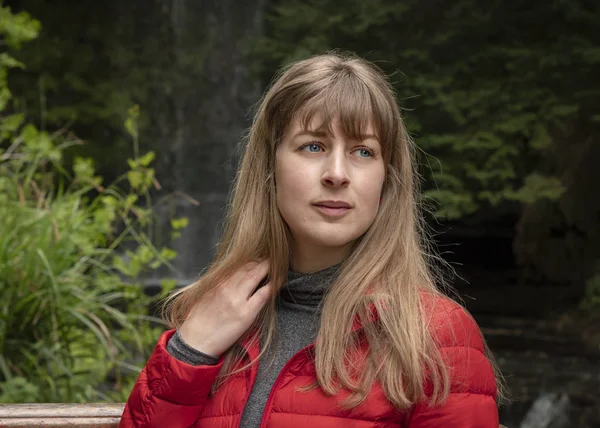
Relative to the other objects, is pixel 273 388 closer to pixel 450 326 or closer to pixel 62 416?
pixel 450 326

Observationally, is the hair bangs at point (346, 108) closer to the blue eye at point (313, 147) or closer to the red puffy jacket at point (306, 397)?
the blue eye at point (313, 147)

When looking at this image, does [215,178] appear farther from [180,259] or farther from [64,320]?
[64,320]

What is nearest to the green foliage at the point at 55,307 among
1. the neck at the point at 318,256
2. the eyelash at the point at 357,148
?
the neck at the point at 318,256

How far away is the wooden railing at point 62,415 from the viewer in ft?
5.73

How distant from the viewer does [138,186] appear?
415cm

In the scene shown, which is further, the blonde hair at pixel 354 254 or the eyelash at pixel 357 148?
the eyelash at pixel 357 148

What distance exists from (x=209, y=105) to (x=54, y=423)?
9464mm

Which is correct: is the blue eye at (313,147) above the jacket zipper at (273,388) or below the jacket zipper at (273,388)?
above

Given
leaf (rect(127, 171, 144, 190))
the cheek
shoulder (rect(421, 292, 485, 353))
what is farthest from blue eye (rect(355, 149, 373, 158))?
leaf (rect(127, 171, 144, 190))

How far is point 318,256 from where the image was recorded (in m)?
1.58

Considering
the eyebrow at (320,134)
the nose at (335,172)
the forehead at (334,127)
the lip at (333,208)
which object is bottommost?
the lip at (333,208)

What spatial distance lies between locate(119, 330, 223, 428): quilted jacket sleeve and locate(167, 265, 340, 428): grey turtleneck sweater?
34 millimetres

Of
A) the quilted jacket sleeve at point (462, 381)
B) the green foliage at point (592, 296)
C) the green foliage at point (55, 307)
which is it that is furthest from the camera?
the green foliage at point (592, 296)

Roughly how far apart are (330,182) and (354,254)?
14 centimetres
